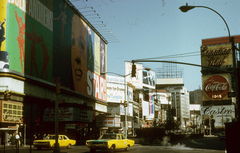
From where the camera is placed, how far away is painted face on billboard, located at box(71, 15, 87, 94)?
5619cm

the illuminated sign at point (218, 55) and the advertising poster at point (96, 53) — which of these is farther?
the illuminated sign at point (218, 55)

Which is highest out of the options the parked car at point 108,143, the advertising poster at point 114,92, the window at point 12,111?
the advertising poster at point 114,92

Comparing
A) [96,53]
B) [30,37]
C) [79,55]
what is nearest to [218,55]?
[96,53]

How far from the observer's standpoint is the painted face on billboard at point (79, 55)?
56.2 metres

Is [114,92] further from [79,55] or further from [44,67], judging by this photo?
[44,67]

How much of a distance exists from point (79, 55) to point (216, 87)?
2119 inches

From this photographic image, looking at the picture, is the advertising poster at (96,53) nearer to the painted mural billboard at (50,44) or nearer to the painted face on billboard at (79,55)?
the painted mural billboard at (50,44)

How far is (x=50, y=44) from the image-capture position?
47125mm

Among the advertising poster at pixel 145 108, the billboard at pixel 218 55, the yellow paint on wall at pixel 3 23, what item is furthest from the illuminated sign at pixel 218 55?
A: the yellow paint on wall at pixel 3 23

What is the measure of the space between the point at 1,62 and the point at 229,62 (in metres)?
76.3

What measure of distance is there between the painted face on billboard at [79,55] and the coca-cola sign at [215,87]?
49.5 metres

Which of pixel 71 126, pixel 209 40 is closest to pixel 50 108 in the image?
pixel 71 126

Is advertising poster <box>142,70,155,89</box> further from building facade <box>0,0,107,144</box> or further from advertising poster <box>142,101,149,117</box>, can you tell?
building facade <box>0,0,107,144</box>

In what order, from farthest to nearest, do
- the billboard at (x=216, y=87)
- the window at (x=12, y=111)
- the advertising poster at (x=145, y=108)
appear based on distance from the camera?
the advertising poster at (x=145, y=108), the billboard at (x=216, y=87), the window at (x=12, y=111)
